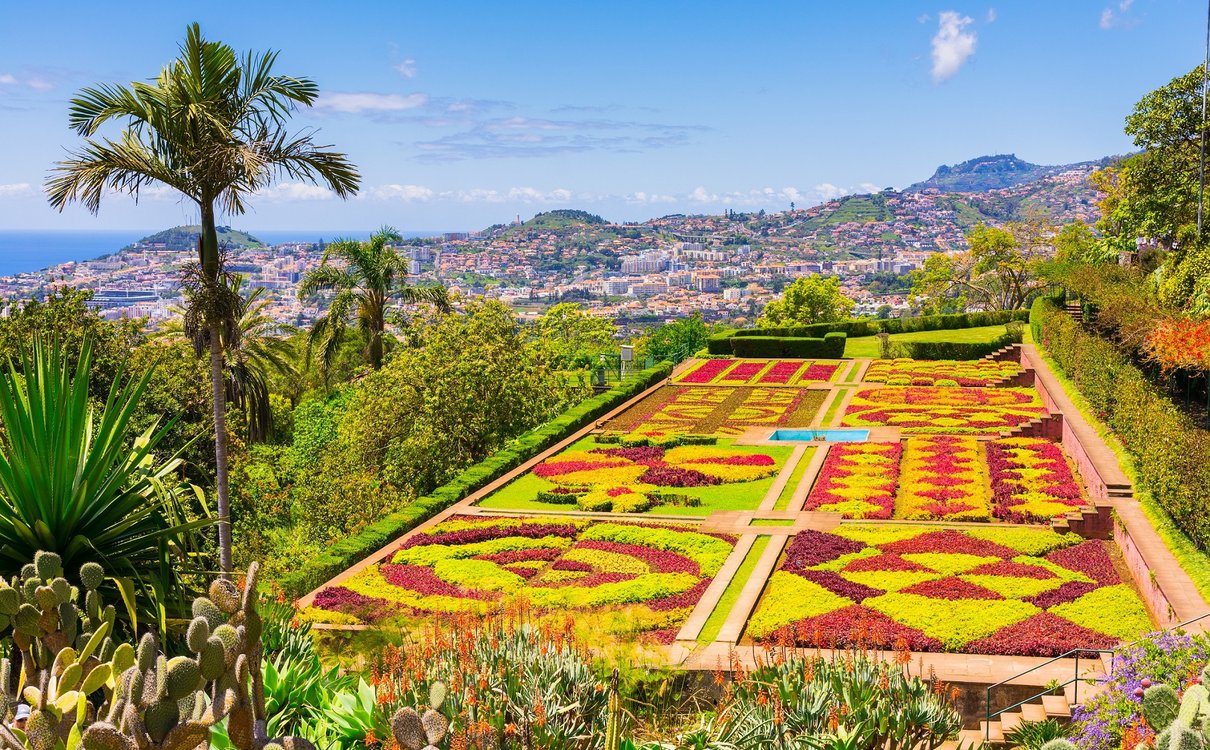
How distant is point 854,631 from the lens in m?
14.0

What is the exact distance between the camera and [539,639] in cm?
983

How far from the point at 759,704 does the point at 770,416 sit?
83.9 ft

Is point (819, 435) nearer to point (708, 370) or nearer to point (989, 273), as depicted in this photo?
point (708, 370)

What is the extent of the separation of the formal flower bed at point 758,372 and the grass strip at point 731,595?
2218 cm

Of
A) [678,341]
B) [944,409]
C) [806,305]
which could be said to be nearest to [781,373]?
[944,409]

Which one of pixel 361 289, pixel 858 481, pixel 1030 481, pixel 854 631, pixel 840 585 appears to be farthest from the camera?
pixel 361 289

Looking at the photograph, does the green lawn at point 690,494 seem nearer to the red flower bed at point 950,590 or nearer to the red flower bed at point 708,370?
the red flower bed at point 950,590

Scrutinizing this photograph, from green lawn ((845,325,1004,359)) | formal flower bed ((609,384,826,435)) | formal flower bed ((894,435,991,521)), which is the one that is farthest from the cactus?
green lawn ((845,325,1004,359))

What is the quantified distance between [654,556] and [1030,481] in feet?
29.5

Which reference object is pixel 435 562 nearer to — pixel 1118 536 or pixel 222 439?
pixel 222 439

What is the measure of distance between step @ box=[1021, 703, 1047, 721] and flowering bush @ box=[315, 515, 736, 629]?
494 centimetres

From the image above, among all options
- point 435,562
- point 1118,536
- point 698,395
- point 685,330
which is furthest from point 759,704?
point 685,330

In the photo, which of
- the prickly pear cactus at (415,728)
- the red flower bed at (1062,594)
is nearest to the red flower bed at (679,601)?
the red flower bed at (1062,594)

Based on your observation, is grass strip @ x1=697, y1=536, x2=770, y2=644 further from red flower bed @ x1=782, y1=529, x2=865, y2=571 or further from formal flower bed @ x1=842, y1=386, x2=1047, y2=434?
formal flower bed @ x1=842, y1=386, x2=1047, y2=434
